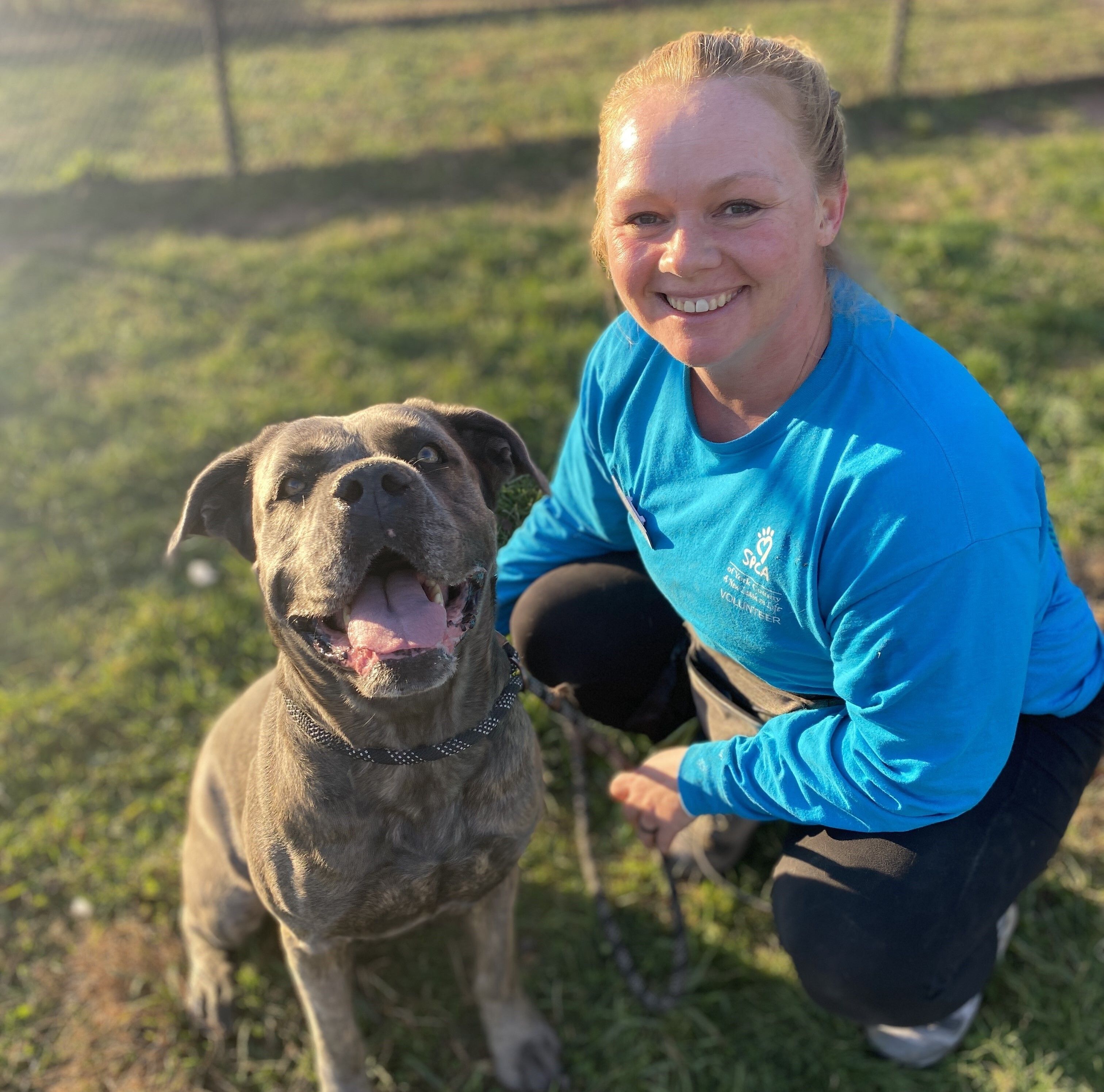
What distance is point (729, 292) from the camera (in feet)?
7.18

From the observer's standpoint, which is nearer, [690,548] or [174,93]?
[690,548]

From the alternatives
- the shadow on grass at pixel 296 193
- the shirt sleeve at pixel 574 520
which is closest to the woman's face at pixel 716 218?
the shirt sleeve at pixel 574 520

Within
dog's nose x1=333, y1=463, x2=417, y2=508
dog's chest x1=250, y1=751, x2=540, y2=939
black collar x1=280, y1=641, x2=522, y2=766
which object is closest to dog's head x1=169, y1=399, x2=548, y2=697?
dog's nose x1=333, y1=463, x2=417, y2=508

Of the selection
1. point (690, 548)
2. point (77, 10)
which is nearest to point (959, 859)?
point (690, 548)

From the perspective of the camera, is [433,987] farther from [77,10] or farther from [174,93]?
[77,10]

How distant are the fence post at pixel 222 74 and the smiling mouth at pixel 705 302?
23.1 feet

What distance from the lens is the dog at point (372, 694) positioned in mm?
1999

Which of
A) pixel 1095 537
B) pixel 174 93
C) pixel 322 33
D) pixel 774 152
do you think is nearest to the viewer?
pixel 774 152

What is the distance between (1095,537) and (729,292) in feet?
9.01

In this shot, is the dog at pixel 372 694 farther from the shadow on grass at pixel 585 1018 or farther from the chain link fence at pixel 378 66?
the chain link fence at pixel 378 66

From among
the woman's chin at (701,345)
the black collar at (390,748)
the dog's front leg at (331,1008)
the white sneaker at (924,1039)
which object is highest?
the woman's chin at (701,345)

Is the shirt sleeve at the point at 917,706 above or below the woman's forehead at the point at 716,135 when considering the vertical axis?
below

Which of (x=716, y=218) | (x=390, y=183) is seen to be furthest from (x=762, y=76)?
(x=390, y=183)

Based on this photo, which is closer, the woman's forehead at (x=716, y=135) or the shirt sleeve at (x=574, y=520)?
the woman's forehead at (x=716, y=135)
